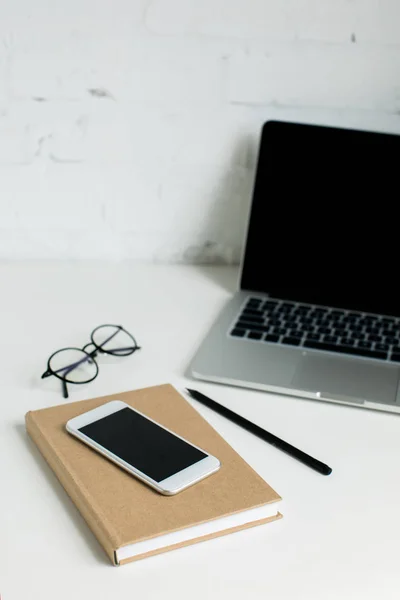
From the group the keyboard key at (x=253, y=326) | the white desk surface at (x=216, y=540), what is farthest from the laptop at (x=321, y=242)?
the white desk surface at (x=216, y=540)

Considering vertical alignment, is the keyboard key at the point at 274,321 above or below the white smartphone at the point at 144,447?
below

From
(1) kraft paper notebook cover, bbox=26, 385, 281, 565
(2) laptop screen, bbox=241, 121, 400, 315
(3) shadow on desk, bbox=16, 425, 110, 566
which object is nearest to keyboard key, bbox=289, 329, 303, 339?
(2) laptop screen, bbox=241, 121, 400, 315

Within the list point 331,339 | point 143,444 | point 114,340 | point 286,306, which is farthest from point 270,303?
point 143,444

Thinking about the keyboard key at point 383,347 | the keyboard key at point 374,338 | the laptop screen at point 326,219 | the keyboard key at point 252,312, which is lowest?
the keyboard key at point 252,312

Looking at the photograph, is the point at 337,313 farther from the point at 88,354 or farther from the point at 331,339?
the point at 88,354

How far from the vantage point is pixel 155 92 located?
1109 millimetres

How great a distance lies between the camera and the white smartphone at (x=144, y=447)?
674mm

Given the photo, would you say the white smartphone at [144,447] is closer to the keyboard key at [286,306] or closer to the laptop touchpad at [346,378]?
the laptop touchpad at [346,378]

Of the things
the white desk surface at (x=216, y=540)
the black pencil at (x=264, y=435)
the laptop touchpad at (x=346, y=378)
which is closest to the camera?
the white desk surface at (x=216, y=540)

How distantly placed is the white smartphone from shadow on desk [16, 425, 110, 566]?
0.04 metres

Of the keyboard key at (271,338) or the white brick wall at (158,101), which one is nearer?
the keyboard key at (271,338)

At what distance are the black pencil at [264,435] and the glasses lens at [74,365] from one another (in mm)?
121

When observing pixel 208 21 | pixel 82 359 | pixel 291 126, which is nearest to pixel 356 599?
pixel 82 359

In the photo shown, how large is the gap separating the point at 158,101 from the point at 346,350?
1.49 ft
